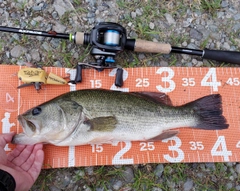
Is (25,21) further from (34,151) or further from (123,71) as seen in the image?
(34,151)

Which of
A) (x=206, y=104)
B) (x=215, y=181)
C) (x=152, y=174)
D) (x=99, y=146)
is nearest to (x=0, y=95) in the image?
(x=99, y=146)

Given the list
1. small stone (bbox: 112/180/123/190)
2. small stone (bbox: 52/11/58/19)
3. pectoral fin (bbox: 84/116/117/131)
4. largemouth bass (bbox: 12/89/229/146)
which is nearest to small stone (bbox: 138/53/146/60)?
largemouth bass (bbox: 12/89/229/146)

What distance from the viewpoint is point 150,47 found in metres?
3.67

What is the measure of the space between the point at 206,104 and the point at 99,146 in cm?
141

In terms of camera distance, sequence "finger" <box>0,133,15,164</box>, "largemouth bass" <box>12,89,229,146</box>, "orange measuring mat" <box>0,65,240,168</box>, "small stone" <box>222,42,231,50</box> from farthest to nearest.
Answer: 1. "small stone" <box>222,42,231,50</box>
2. "orange measuring mat" <box>0,65,240,168</box>
3. "finger" <box>0,133,15,164</box>
4. "largemouth bass" <box>12,89,229,146</box>

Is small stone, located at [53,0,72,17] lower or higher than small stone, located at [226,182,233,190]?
higher

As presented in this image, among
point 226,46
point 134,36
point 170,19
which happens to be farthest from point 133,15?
point 226,46

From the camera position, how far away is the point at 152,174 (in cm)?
355

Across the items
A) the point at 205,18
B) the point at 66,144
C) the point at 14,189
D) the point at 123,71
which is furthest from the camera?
the point at 205,18

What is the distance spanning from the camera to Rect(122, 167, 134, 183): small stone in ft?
11.6

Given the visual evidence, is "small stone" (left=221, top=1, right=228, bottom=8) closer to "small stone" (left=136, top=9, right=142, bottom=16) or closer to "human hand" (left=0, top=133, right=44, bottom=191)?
"small stone" (left=136, top=9, right=142, bottom=16)

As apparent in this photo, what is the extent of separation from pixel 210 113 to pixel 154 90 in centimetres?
81

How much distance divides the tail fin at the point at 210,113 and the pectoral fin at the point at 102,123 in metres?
0.97

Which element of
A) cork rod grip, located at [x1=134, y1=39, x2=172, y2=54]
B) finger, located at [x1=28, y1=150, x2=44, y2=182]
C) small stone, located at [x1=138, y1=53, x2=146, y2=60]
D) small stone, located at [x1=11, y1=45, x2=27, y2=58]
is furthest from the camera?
small stone, located at [x1=138, y1=53, x2=146, y2=60]
